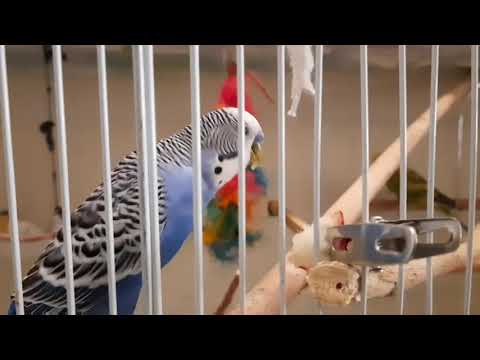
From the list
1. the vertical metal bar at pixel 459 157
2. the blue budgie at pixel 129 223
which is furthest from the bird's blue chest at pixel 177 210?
the vertical metal bar at pixel 459 157

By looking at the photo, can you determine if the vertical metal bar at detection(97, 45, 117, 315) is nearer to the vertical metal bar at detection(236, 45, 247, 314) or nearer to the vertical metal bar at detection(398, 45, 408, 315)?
the vertical metal bar at detection(236, 45, 247, 314)

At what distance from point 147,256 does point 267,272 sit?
7.7 inches

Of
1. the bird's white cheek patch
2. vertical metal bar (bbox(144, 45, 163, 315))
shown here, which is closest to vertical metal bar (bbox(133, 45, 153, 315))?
vertical metal bar (bbox(144, 45, 163, 315))

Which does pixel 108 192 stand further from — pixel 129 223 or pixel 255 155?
pixel 255 155

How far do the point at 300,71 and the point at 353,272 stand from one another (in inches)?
9.3

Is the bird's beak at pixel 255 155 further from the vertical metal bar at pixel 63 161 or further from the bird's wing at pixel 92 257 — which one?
the vertical metal bar at pixel 63 161

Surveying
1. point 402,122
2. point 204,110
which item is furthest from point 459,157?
point 204,110

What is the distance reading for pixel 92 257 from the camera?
518 millimetres

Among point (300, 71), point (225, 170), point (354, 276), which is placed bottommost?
point (354, 276)

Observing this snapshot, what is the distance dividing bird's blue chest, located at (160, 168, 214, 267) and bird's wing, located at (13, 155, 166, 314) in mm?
11

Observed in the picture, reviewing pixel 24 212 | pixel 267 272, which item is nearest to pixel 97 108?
pixel 24 212

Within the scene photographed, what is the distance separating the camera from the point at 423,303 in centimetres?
66

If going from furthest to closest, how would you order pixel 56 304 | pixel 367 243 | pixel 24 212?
1. pixel 24 212
2. pixel 56 304
3. pixel 367 243
